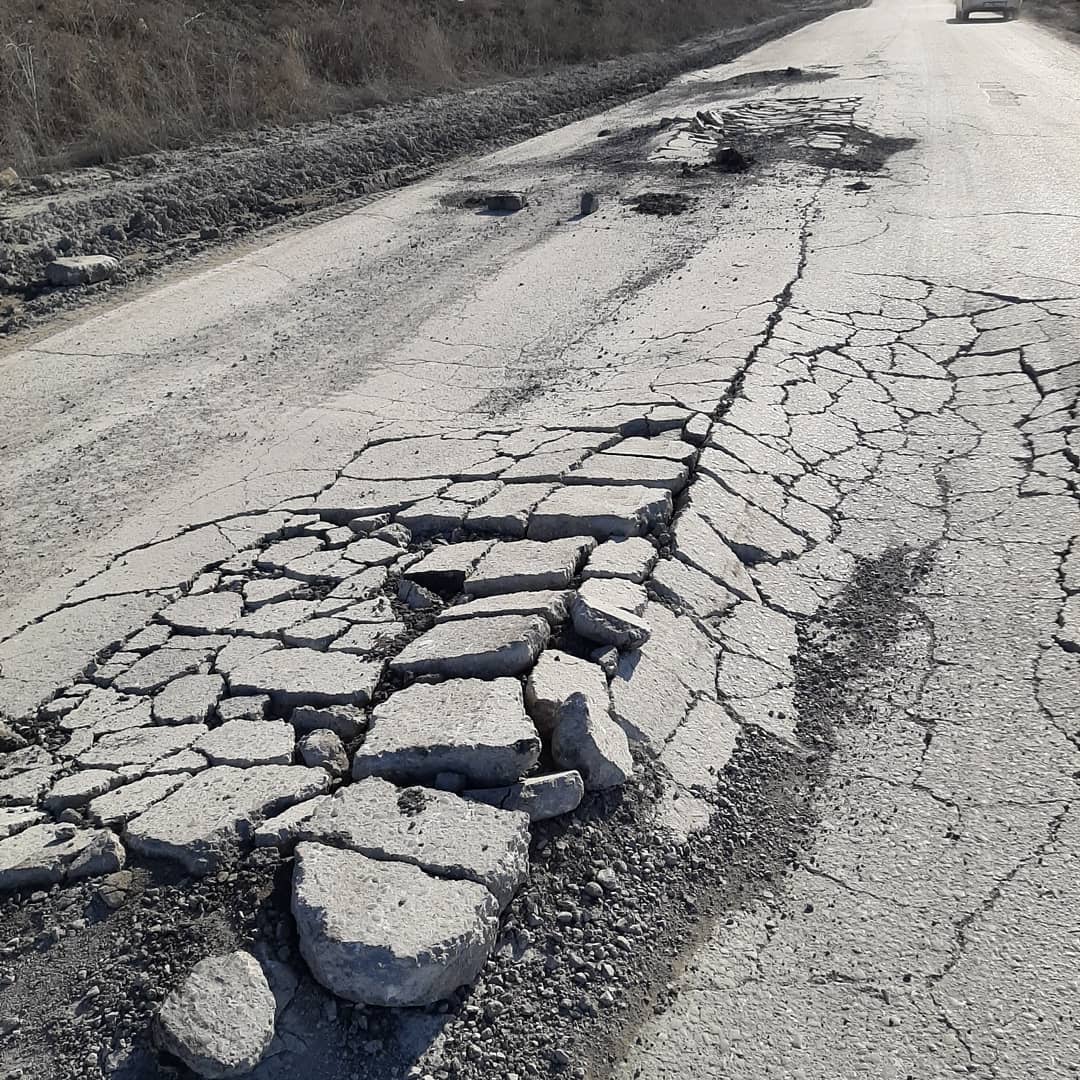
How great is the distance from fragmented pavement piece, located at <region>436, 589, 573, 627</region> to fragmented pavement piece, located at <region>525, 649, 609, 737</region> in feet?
0.54

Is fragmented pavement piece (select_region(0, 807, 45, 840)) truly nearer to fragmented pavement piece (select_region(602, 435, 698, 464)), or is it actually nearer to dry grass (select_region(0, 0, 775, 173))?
fragmented pavement piece (select_region(602, 435, 698, 464))

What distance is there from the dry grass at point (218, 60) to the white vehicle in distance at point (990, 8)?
1461 cm

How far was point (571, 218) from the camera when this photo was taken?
25.8 ft

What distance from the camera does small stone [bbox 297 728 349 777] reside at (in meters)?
2.57

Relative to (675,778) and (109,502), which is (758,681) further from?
(109,502)

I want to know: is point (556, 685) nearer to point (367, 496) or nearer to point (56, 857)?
point (56, 857)

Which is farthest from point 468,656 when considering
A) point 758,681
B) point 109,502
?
point 109,502

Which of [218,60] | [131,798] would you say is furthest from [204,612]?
[218,60]

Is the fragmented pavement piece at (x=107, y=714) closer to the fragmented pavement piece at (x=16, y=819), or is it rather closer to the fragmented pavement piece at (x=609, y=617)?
the fragmented pavement piece at (x=16, y=819)

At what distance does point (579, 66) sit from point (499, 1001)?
55.3ft

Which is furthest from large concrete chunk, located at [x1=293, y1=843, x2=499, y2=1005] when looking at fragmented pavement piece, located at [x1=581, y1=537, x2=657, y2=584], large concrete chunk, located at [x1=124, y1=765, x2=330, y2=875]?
fragmented pavement piece, located at [x1=581, y1=537, x2=657, y2=584]

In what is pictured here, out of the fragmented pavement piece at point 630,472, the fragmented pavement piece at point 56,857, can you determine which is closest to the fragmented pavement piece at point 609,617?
the fragmented pavement piece at point 630,472

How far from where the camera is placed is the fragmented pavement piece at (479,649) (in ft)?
9.37

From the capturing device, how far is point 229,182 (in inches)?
349
